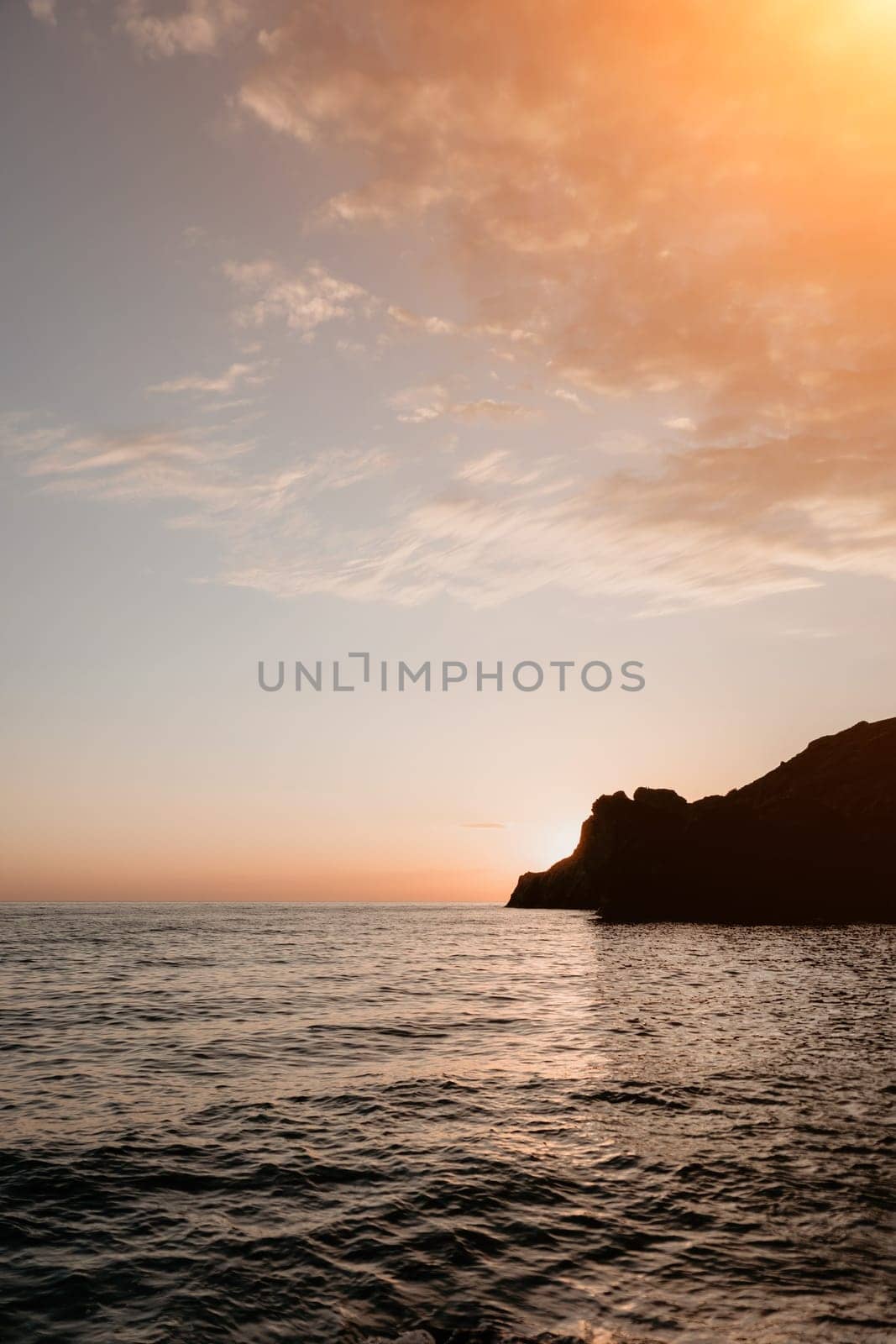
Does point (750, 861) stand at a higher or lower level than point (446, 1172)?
lower

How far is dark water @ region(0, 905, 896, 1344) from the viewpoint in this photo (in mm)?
8914

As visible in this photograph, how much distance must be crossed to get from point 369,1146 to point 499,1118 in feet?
9.90

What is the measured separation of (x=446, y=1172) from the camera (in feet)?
43.2

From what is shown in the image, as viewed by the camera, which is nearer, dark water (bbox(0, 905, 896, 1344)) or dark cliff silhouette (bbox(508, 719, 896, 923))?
dark water (bbox(0, 905, 896, 1344))

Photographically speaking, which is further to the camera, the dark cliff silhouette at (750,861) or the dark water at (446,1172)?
the dark cliff silhouette at (750,861)

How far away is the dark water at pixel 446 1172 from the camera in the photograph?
8914 mm

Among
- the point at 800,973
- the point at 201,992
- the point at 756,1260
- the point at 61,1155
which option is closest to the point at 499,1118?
the point at 756,1260

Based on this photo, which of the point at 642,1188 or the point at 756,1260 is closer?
the point at 756,1260

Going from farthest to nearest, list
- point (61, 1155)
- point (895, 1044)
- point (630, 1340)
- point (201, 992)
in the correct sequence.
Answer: point (201, 992)
point (895, 1044)
point (61, 1155)
point (630, 1340)

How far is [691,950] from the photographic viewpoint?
2186 inches

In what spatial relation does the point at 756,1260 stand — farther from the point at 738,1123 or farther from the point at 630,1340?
the point at 738,1123

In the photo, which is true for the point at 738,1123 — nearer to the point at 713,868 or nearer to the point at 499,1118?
the point at 499,1118

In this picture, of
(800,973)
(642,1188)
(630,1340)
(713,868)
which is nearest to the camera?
(630,1340)

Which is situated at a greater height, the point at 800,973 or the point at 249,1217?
the point at 249,1217
